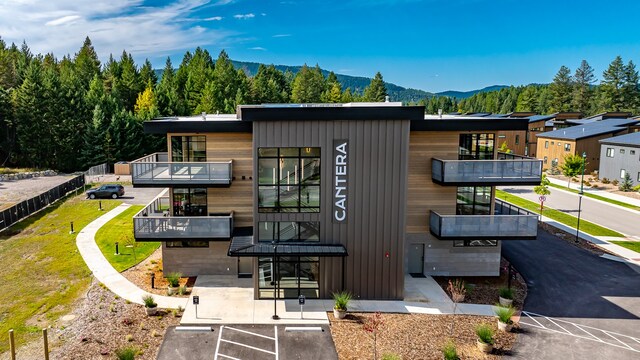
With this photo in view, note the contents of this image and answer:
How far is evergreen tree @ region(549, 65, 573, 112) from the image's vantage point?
127 metres

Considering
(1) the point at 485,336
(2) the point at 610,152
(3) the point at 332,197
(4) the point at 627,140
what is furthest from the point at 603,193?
(3) the point at 332,197

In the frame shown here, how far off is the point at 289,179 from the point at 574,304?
592 inches

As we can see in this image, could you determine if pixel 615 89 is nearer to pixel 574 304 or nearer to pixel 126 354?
pixel 574 304

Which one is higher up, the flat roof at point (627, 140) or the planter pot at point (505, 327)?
the flat roof at point (627, 140)

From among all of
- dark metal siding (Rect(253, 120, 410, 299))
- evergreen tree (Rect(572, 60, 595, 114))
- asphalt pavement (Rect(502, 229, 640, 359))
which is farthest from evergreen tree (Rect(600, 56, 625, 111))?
dark metal siding (Rect(253, 120, 410, 299))

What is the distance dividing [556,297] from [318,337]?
12.7 meters

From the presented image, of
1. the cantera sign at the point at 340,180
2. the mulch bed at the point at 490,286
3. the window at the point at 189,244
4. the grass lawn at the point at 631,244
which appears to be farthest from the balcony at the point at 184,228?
the grass lawn at the point at 631,244

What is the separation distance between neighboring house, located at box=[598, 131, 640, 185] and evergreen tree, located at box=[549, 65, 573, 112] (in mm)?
82512

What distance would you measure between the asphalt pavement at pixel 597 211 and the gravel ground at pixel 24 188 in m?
51.9

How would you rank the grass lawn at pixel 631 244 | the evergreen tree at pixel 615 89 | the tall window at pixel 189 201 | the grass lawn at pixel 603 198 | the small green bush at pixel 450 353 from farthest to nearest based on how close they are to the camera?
the evergreen tree at pixel 615 89 < the grass lawn at pixel 603 198 < the grass lawn at pixel 631 244 < the tall window at pixel 189 201 < the small green bush at pixel 450 353

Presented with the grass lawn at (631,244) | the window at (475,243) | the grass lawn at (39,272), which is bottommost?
the grass lawn at (39,272)

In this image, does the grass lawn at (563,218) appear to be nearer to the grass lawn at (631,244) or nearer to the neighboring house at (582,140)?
the grass lawn at (631,244)

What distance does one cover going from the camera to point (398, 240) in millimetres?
20625

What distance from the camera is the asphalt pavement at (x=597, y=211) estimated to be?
3471 centimetres
